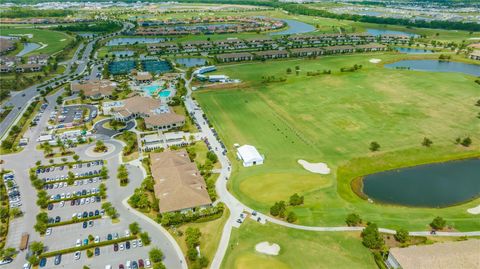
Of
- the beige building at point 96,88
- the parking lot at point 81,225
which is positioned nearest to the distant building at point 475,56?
the beige building at point 96,88

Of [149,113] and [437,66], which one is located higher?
[149,113]

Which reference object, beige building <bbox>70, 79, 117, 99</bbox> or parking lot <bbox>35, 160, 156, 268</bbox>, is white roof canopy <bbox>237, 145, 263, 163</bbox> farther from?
beige building <bbox>70, 79, 117, 99</bbox>

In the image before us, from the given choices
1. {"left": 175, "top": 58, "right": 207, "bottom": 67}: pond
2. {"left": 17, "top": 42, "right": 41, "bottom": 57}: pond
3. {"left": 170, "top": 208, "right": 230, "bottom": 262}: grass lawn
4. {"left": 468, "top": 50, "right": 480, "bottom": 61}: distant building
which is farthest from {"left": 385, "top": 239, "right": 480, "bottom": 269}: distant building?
{"left": 17, "top": 42, "right": 41, "bottom": 57}: pond

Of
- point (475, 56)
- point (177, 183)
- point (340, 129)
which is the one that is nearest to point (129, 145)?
point (177, 183)

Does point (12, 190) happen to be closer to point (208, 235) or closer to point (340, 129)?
point (208, 235)

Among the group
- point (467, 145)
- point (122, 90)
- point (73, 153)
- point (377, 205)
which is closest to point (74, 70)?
point (122, 90)

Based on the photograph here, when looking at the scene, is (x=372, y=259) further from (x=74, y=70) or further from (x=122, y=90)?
(x=74, y=70)
